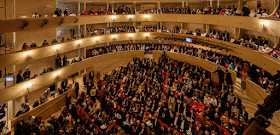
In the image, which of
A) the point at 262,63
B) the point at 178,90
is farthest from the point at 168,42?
the point at 262,63

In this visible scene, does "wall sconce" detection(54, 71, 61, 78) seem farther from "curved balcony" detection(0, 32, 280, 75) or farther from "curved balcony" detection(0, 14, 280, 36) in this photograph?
"curved balcony" detection(0, 14, 280, 36)

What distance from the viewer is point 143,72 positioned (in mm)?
15375

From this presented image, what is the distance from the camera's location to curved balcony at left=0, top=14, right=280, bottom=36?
1028cm

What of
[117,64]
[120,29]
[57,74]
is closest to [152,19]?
[120,29]

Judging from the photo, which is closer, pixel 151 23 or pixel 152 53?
pixel 152 53

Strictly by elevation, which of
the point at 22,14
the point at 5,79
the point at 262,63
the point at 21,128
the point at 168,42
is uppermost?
the point at 22,14

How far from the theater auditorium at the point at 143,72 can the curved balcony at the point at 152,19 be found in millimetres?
70

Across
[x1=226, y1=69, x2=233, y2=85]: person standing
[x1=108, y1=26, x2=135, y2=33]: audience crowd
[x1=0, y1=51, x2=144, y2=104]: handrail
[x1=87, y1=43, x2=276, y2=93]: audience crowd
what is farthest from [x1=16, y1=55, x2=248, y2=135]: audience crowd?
[x1=108, y1=26, x2=135, y2=33]: audience crowd

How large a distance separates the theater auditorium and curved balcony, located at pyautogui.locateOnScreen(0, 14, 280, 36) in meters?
0.07

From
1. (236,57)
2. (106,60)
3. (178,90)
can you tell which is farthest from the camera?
(106,60)

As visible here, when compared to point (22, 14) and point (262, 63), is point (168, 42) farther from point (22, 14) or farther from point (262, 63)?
point (22, 14)

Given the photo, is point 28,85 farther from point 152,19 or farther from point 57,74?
point 152,19

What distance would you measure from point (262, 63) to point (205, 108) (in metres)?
4.70

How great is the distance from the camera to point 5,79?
37.0 feet
